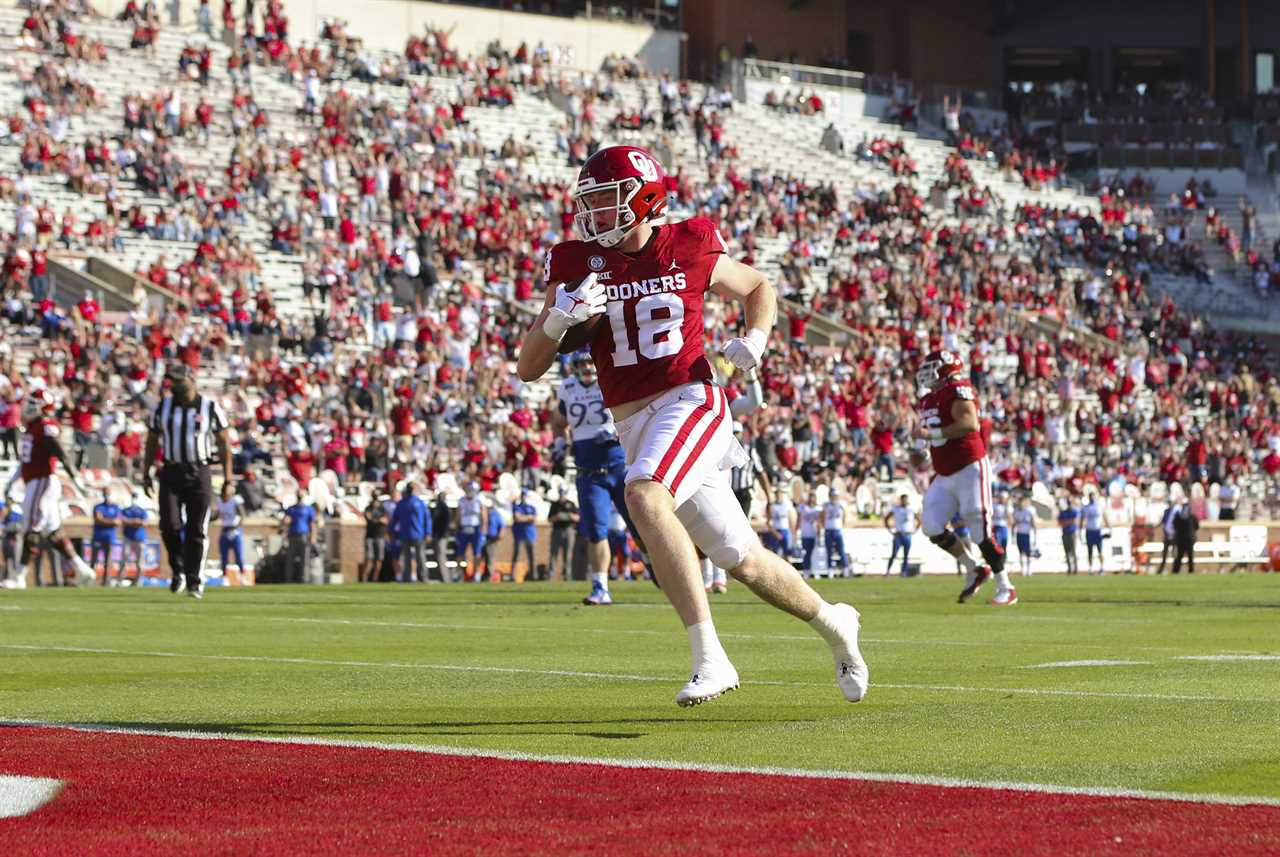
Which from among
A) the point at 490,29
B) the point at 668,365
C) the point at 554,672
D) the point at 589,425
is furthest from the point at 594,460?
the point at 490,29

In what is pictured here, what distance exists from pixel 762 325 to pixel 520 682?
229cm

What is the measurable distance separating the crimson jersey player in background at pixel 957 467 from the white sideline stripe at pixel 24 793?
38.9 ft

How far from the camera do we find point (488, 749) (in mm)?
Result: 6562

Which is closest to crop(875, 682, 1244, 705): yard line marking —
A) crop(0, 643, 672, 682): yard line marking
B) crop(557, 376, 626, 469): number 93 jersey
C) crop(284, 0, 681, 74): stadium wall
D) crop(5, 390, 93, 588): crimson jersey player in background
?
crop(0, 643, 672, 682): yard line marking

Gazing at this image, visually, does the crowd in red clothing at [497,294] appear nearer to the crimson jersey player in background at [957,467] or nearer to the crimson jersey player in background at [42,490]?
the crimson jersey player in background at [42,490]

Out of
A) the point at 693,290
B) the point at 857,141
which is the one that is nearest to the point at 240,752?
the point at 693,290

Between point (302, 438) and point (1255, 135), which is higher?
point (1255, 135)

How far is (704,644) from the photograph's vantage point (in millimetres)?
7340

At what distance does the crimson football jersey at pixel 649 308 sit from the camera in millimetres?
7777

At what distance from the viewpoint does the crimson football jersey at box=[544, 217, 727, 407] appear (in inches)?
306

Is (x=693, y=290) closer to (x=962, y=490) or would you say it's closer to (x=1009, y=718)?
(x=1009, y=718)

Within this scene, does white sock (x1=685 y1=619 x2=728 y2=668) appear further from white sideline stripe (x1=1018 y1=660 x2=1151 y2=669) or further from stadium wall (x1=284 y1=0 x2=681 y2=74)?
stadium wall (x1=284 y1=0 x2=681 y2=74)

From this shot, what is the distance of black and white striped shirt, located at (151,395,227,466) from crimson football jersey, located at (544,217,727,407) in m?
10.1

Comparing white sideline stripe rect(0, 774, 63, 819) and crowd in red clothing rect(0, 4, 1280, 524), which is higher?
crowd in red clothing rect(0, 4, 1280, 524)
